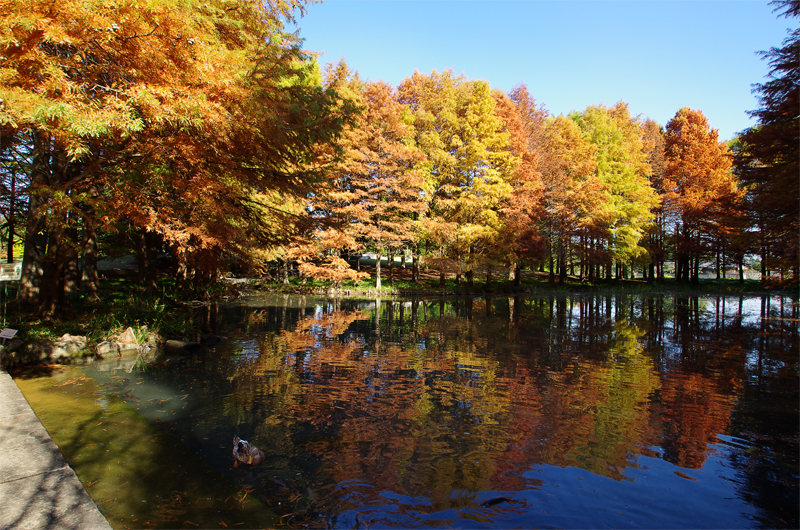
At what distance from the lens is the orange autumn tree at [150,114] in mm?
5469

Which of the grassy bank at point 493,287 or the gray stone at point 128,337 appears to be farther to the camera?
the grassy bank at point 493,287

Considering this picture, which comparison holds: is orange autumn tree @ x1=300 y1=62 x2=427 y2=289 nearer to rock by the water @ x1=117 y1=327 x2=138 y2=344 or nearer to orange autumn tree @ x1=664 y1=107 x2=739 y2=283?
rock by the water @ x1=117 y1=327 x2=138 y2=344

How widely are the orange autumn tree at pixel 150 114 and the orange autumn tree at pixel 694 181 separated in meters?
33.6

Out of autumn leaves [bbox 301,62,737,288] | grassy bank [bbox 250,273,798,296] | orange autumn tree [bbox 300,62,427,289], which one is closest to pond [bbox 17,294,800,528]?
autumn leaves [bbox 301,62,737,288]

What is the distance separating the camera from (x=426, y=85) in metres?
30.0

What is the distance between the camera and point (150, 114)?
247 inches

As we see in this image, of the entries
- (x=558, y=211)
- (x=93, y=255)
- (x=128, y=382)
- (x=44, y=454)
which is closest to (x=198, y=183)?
(x=128, y=382)

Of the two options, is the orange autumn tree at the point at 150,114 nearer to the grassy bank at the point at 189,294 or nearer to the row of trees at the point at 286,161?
the row of trees at the point at 286,161

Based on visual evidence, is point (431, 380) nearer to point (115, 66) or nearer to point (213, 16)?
point (115, 66)

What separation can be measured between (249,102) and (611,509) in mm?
7439

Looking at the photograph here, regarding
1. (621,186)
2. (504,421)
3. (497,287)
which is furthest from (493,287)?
(504,421)

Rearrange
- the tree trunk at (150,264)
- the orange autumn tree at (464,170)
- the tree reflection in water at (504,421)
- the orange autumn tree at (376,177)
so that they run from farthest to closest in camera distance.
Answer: the orange autumn tree at (464,170) → the orange autumn tree at (376,177) → the tree trunk at (150,264) → the tree reflection in water at (504,421)

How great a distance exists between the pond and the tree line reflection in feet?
0.11

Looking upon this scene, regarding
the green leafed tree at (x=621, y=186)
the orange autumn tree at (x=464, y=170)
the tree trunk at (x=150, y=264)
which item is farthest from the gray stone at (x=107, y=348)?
the green leafed tree at (x=621, y=186)
